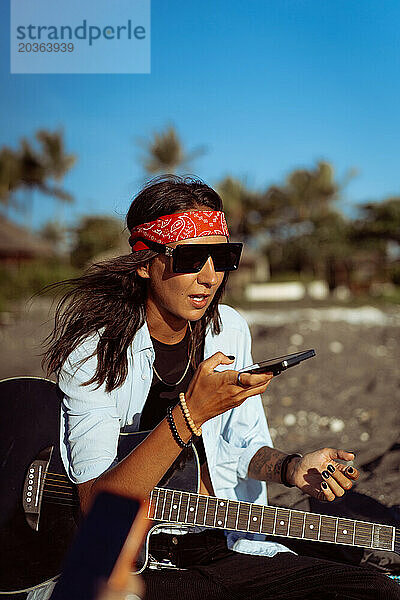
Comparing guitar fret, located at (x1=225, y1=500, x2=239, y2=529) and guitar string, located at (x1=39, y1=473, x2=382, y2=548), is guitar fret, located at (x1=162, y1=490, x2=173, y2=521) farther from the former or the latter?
guitar string, located at (x1=39, y1=473, x2=382, y2=548)

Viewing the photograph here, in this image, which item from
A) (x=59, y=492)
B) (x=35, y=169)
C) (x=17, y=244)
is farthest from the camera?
(x=17, y=244)

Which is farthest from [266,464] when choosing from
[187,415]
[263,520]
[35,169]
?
[35,169]

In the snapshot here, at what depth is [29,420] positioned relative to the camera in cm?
215

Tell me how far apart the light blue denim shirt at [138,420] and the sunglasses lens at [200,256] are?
0.87ft

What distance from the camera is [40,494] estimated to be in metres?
2.05

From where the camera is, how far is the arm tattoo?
6.68 feet

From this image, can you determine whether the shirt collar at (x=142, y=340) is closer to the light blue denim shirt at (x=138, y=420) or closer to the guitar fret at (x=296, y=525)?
the light blue denim shirt at (x=138, y=420)

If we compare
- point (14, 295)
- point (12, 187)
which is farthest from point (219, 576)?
point (12, 187)

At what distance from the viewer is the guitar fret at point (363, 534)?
6.18 ft

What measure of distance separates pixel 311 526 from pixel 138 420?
66 cm

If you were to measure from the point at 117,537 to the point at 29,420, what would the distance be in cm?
57

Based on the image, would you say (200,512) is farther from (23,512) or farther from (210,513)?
(23,512)

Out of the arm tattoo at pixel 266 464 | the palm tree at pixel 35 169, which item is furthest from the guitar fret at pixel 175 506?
the palm tree at pixel 35 169

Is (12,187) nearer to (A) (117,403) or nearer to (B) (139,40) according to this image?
(B) (139,40)
